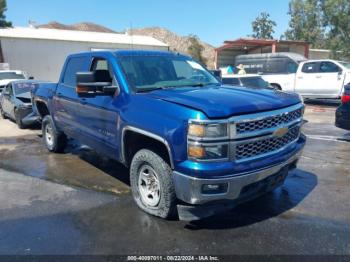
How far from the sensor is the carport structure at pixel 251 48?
2939cm

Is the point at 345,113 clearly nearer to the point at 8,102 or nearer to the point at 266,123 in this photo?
the point at 266,123

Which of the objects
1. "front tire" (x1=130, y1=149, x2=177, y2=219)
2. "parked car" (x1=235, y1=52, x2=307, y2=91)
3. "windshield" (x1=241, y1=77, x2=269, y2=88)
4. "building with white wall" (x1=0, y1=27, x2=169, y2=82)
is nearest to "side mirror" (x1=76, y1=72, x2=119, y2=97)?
"front tire" (x1=130, y1=149, x2=177, y2=219)

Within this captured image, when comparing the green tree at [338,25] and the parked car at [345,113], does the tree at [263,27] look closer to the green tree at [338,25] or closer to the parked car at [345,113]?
the green tree at [338,25]

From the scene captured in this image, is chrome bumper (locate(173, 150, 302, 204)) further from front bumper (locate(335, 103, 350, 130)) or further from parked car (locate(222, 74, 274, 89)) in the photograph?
parked car (locate(222, 74, 274, 89))

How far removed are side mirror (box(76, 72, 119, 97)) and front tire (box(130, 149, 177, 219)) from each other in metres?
0.92

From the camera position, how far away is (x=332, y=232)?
404 cm

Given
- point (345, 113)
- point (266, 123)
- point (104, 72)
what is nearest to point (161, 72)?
point (104, 72)

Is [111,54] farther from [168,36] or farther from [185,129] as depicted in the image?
[168,36]

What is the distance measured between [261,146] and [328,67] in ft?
43.4

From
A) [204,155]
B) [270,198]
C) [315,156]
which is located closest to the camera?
[204,155]

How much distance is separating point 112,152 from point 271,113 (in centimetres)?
218

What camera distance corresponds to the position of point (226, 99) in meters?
4.00

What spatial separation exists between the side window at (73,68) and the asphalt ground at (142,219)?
153cm

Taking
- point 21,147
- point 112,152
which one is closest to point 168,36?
point 21,147
